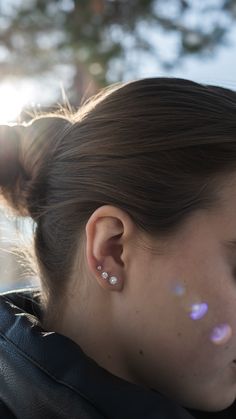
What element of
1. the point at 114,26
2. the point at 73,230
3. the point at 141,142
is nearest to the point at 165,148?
the point at 141,142

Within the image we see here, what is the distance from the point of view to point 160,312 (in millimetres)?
904

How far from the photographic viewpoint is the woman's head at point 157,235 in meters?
0.90

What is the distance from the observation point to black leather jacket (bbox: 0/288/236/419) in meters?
0.78

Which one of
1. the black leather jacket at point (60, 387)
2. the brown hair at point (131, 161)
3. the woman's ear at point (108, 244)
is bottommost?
the black leather jacket at point (60, 387)

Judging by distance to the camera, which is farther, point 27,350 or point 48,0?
point 48,0

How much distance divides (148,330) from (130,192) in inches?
8.9

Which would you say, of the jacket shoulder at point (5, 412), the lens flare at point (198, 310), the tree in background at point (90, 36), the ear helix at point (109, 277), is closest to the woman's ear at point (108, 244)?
the ear helix at point (109, 277)

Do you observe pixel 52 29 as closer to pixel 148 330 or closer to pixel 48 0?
pixel 48 0

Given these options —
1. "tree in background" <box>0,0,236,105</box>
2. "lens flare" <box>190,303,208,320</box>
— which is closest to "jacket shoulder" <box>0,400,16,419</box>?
"lens flare" <box>190,303,208,320</box>

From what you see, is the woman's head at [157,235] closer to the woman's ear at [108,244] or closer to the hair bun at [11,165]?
the woman's ear at [108,244]

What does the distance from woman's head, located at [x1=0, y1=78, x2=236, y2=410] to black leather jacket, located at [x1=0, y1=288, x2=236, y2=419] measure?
113mm

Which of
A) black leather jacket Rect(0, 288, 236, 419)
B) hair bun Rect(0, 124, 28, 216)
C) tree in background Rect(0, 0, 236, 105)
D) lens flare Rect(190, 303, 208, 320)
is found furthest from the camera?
tree in background Rect(0, 0, 236, 105)

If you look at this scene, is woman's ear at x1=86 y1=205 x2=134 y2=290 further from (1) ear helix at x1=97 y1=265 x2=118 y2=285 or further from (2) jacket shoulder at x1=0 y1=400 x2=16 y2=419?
(2) jacket shoulder at x1=0 y1=400 x2=16 y2=419

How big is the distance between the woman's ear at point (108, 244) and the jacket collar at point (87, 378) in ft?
0.43
